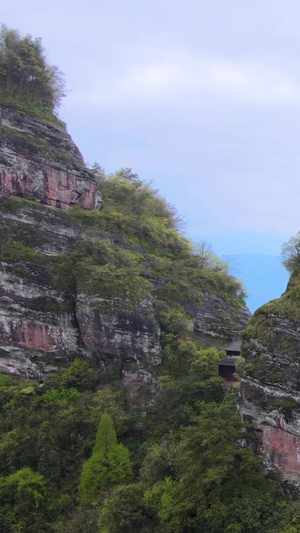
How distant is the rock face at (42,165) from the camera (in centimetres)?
2703

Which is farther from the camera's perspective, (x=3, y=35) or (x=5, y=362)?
(x=3, y=35)

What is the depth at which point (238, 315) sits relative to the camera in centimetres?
2828

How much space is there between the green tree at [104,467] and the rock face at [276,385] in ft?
19.5

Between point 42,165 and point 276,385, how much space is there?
2061 centimetres

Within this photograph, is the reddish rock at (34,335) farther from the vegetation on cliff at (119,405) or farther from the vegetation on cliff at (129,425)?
the vegetation on cliff at (129,425)

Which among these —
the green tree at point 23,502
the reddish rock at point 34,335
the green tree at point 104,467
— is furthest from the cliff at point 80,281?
the green tree at point 23,502

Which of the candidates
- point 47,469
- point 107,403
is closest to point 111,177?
point 107,403

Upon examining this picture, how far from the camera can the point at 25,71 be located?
1171 inches

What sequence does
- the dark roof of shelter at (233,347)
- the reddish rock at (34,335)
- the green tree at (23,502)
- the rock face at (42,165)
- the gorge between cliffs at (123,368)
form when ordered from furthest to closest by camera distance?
1. the rock face at (42,165)
2. the dark roof of shelter at (233,347)
3. the reddish rock at (34,335)
4. the green tree at (23,502)
5. the gorge between cliffs at (123,368)

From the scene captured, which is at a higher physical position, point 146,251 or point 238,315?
point 146,251

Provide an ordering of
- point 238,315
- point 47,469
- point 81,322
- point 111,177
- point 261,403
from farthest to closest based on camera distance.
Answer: point 111,177, point 238,315, point 81,322, point 47,469, point 261,403

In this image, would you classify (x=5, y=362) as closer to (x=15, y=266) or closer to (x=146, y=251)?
(x=15, y=266)

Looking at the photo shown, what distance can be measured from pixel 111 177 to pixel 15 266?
45.7 ft

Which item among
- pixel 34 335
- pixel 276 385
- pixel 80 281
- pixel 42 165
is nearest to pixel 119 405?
pixel 34 335
